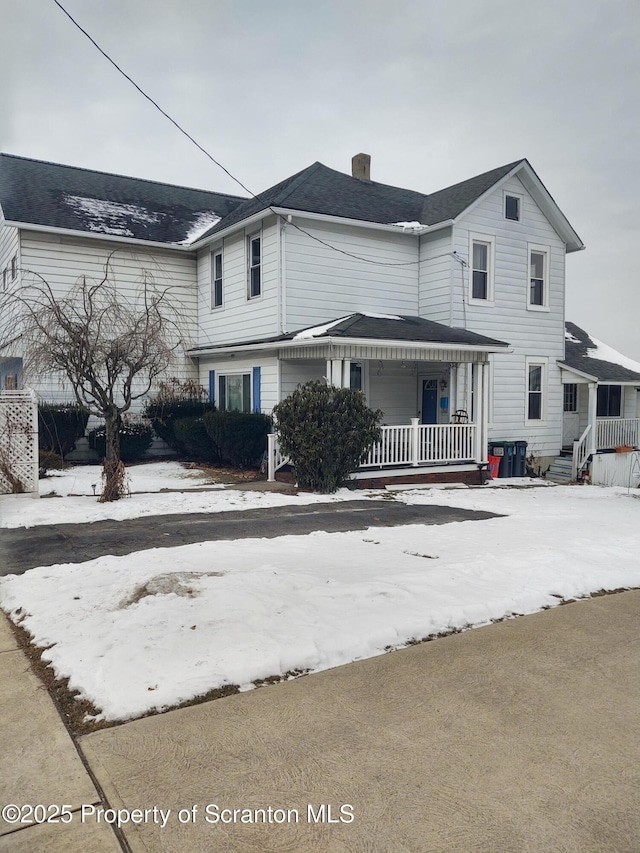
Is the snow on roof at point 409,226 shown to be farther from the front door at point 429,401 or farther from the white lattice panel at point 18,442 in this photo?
the white lattice panel at point 18,442

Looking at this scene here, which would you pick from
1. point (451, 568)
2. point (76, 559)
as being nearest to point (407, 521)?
point (451, 568)

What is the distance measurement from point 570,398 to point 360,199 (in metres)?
9.48

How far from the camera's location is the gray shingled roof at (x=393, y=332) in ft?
45.3

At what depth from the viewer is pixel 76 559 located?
23.1ft

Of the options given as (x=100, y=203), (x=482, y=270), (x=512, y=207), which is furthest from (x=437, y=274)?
(x=100, y=203)

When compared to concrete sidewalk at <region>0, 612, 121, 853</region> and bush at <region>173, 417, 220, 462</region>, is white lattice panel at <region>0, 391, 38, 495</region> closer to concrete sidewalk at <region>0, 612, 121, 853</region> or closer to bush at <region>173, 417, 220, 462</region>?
bush at <region>173, 417, 220, 462</region>

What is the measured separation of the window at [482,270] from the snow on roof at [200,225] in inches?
315

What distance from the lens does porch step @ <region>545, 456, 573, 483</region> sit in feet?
61.2

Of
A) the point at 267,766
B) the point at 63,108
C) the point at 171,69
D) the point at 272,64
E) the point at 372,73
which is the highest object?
the point at 372,73

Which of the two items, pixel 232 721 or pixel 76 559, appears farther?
pixel 76 559

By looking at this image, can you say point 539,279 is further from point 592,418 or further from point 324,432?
point 324,432

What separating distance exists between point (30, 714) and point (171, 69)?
11975 mm

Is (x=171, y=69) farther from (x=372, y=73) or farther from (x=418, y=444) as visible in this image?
(x=418, y=444)

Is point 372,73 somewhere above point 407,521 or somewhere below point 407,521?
above
